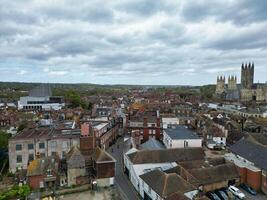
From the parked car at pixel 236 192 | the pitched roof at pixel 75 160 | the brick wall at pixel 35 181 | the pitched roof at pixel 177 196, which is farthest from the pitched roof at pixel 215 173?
the brick wall at pixel 35 181

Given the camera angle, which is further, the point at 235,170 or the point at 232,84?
the point at 232,84

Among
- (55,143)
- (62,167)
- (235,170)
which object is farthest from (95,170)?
(235,170)

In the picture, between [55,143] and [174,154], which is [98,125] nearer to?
[55,143]

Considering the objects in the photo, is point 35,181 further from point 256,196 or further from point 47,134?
point 256,196

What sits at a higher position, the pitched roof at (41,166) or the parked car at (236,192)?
the pitched roof at (41,166)

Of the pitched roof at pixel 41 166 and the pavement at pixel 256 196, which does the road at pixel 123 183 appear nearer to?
the pitched roof at pixel 41 166

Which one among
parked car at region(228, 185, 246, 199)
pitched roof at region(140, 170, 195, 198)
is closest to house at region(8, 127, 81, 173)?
pitched roof at region(140, 170, 195, 198)
